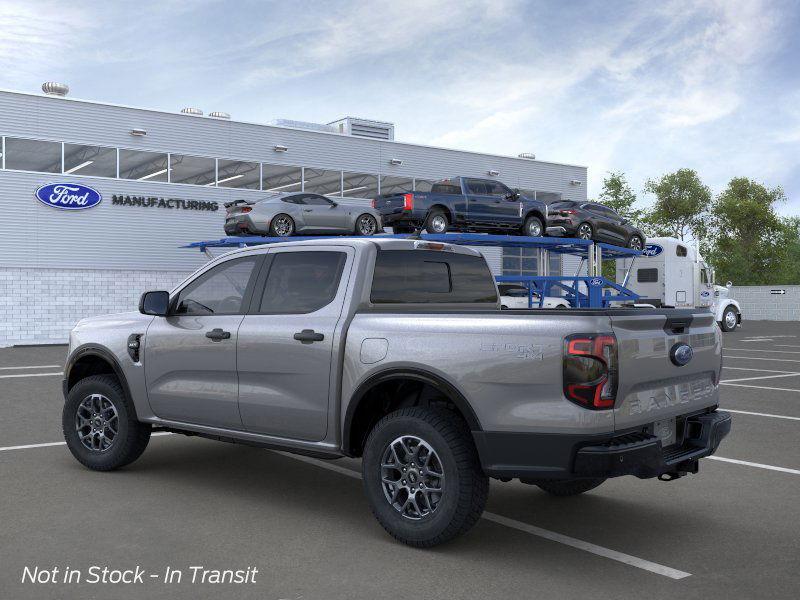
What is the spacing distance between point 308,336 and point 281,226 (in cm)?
1738

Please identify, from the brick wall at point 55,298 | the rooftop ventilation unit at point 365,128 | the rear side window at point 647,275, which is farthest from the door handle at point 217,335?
the rooftop ventilation unit at point 365,128

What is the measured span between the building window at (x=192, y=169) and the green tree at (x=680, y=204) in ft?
156

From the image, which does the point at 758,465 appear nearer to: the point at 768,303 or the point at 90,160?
the point at 90,160

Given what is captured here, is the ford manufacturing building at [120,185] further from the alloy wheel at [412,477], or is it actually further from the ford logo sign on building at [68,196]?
the alloy wheel at [412,477]

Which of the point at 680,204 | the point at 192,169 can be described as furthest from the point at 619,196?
the point at 192,169

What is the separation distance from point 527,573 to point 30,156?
87.1ft

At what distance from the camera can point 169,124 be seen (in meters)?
29.7

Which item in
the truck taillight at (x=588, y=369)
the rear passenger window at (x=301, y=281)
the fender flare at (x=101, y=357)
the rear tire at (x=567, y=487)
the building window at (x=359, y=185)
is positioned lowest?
the rear tire at (x=567, y=487)

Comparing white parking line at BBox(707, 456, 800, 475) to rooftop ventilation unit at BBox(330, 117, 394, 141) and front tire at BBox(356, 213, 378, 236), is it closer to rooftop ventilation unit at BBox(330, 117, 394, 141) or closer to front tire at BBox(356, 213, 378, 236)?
front tire at BBox(356, 213, 378, 236)

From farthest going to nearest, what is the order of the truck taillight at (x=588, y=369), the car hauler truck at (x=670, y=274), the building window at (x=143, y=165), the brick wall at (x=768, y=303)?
the brick wall at (x=768, y=303), the car hauler truck at (x=670, y=274), the building window at (x=143, y=165), the truck taillight at (x=588, y=369)

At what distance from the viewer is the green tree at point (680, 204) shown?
224 ft

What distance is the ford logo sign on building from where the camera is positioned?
27250 mm

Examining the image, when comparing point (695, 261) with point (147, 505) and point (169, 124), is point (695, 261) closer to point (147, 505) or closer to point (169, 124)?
point (169, 124)

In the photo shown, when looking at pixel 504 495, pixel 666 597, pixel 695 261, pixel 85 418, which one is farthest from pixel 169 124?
pixel 666 597
